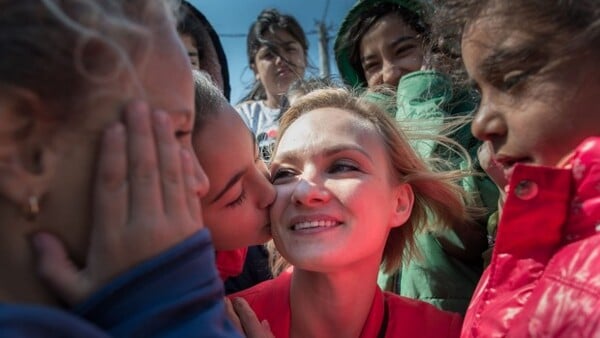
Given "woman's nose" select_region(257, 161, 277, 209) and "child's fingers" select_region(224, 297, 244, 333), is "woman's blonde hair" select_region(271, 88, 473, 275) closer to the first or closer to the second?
"woman's nose" select_region(257, 161, 277, 209)

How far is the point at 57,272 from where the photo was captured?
861 mm

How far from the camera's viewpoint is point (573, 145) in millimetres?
1142

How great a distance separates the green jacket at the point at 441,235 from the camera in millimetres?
1947

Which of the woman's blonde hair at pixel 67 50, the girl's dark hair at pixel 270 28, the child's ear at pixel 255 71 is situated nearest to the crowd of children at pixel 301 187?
the woman's blonde hair at pixel 67 50

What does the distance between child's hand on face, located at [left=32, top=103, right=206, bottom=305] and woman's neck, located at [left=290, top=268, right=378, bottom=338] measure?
93 cm

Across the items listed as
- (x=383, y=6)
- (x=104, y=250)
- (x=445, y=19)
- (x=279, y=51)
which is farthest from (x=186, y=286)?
(x=279, y=51)

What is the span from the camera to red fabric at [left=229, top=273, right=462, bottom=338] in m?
1.73

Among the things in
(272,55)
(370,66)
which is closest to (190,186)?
(370,66)

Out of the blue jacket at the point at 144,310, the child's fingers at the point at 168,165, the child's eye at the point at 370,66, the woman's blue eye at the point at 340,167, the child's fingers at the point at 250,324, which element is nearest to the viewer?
the blue jacket at the point at 144,310

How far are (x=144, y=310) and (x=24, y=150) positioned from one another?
11.6 inches

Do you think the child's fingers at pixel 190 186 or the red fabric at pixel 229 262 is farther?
the red fabric at pixel 229 262

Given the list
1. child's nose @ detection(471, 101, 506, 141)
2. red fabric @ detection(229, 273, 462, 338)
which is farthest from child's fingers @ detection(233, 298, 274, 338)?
child's nose @ detection(471, 101, 506, 141)

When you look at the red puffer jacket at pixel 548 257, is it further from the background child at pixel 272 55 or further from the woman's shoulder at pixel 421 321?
the background child at pixel 272 55

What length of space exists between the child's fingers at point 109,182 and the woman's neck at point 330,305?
101 cm
